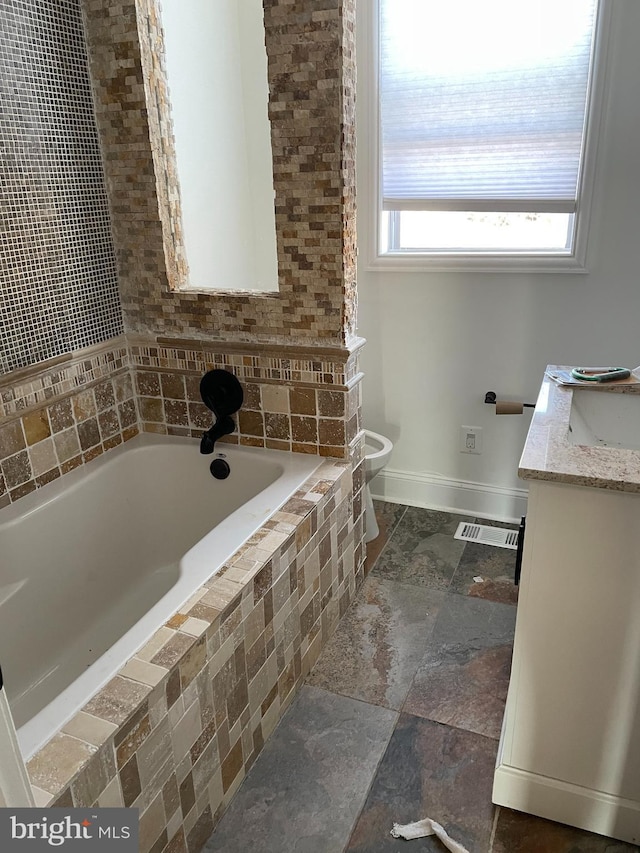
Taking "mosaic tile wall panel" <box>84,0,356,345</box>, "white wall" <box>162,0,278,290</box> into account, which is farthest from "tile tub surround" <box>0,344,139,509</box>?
"white wall" <box>162,0,278,290</box>

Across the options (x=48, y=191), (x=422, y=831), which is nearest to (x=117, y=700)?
(x=422, y=831)

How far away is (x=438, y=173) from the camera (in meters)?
2.41

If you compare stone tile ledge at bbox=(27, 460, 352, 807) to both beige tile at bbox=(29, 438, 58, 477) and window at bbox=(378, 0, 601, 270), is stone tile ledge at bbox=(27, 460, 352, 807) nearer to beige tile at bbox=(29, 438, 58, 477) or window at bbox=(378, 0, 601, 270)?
beige tile at bbox=(29, 438, 58, 477)

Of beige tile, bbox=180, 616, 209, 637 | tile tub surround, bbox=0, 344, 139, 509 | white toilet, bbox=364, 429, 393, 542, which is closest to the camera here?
beige tile, bbox=180, 616, 209, 637

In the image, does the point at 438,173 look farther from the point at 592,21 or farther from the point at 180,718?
the point at 180,718

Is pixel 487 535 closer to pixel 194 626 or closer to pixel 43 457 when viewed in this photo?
pixel 194 626

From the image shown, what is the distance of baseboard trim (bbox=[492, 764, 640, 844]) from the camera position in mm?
1398

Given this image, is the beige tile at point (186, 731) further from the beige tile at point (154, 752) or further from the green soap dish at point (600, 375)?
the green soap dish at point (600, 375)

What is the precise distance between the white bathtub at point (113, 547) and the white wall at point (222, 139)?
62 cm

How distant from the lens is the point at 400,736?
1706 mm

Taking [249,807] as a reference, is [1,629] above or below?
above

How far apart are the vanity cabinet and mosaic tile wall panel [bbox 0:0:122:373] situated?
1335 mm

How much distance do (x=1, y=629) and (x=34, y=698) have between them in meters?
0.22

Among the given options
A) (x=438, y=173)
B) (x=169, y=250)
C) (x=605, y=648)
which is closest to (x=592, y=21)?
(x=438, y=173)
